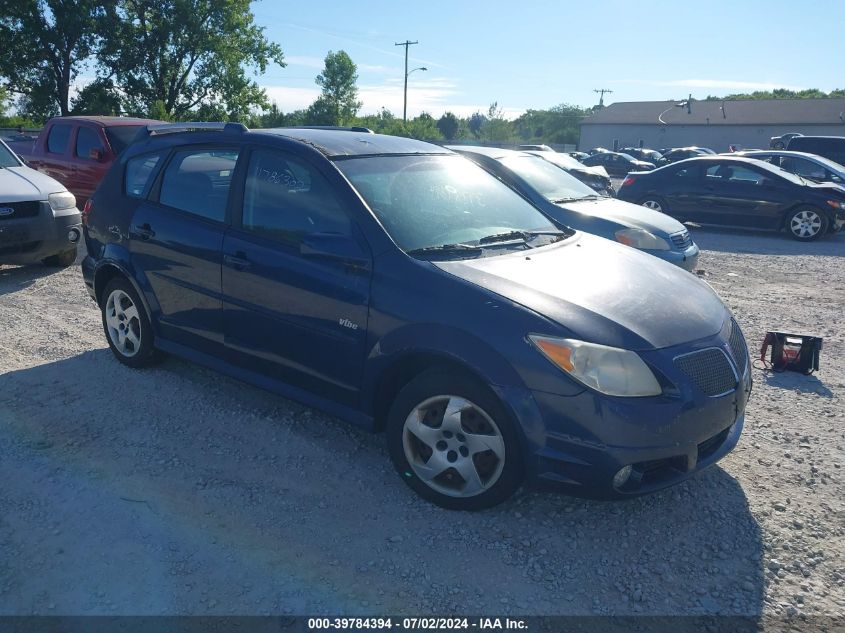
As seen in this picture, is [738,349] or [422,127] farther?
[422,127]

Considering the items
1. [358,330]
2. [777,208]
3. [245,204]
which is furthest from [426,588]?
[777,208]

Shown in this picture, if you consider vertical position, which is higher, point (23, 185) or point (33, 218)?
point (23, 185)

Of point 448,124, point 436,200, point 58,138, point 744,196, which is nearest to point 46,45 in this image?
point 58,138

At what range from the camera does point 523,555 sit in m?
3.15

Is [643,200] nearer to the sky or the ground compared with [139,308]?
nearer to the sky

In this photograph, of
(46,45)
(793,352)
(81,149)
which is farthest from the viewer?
(46,45)

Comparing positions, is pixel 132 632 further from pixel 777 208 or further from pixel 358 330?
pixel 777 208

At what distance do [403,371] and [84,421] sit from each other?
220cm

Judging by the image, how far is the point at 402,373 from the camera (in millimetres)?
3564

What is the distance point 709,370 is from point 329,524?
194cm

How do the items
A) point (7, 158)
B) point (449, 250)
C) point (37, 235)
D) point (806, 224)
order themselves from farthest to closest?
point (806, 224) → point (7, 158) → point (37, 235) → point (449, 250)

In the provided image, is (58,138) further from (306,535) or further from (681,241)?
(306,535)

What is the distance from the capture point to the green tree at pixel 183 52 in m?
33.8

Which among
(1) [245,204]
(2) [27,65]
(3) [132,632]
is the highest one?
(2) [27,65]
